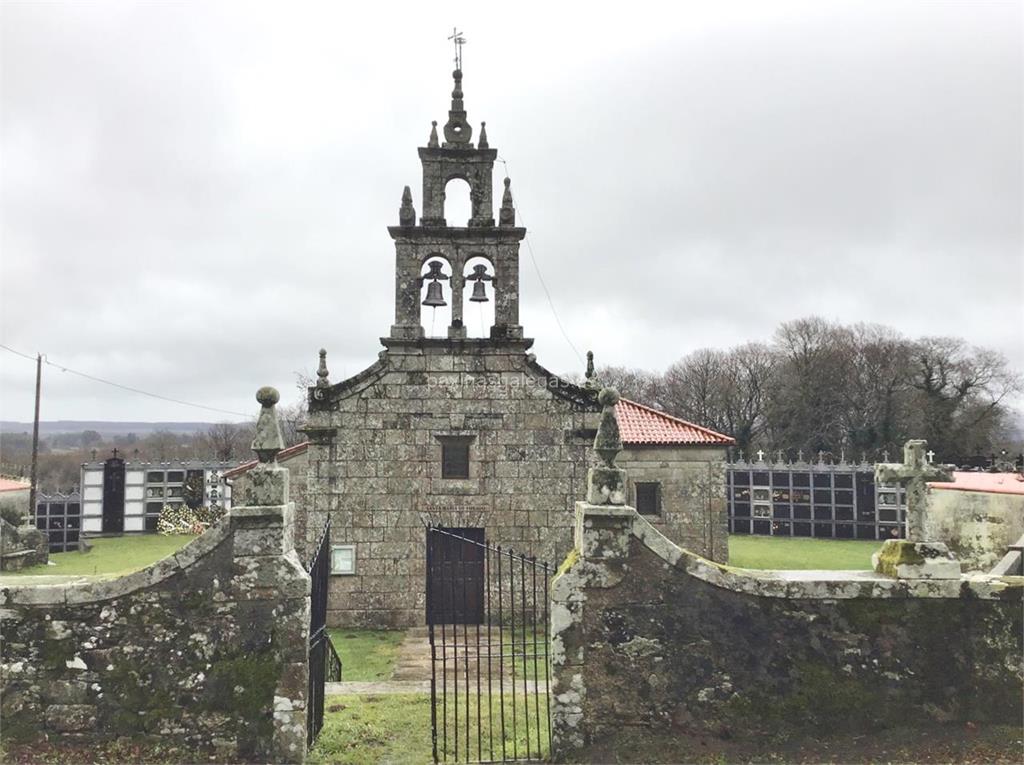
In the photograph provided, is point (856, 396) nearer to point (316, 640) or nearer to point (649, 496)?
point (649, 496)

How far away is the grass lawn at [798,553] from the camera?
19.9m

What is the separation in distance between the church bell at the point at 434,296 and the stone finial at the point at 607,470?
7.40 m

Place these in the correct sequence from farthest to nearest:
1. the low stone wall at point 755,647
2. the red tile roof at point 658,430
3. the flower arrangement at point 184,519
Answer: the flower arrangement at point 184,519 < the red tile roof at point 658,430 < the low stone wall at point 755,647

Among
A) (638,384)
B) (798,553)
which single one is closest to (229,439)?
(638,384)

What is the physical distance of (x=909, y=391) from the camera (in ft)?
144

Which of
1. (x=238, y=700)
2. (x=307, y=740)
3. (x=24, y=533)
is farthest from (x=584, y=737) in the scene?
(x=24, y=533)

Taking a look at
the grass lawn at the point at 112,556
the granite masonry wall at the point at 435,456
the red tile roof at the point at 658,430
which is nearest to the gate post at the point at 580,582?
the granite masonry wall at the point at 435,456

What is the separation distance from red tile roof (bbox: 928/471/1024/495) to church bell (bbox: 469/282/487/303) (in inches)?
422

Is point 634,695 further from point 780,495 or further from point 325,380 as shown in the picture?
point 780,495

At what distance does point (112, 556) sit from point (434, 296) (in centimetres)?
1647

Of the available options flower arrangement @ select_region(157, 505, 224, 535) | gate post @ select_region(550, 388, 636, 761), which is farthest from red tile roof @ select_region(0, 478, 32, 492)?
gate post @ select_region(550, 388, 636, 761)

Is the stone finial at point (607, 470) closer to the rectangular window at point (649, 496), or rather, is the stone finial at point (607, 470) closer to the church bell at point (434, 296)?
the church bell at point (434, 296)

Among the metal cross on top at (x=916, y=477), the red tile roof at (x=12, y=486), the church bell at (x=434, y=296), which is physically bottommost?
the red tile roof at (x=12, y=486)

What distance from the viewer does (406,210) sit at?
13273 millimetres
